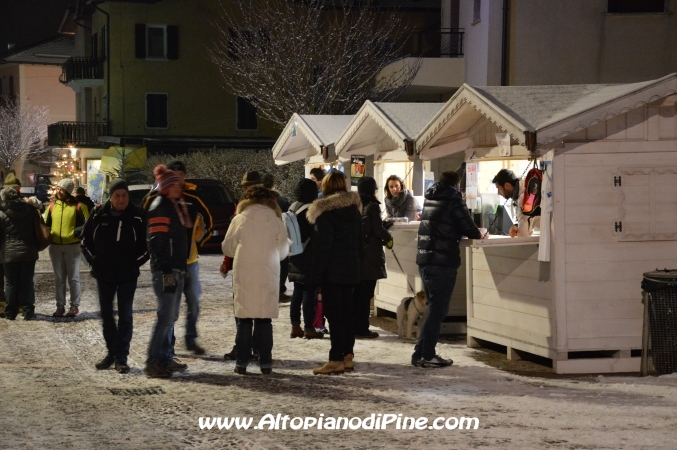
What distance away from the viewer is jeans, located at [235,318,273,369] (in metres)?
9.84

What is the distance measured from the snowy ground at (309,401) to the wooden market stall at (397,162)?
1.37m

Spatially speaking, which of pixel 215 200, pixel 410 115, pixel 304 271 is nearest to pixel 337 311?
pixel 304 271

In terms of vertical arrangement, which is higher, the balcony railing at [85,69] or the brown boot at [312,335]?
the balcony railing at [85,69]

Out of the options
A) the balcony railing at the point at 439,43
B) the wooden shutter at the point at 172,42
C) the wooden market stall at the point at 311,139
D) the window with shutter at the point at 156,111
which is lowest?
the wooden market stall at the point at 311,139

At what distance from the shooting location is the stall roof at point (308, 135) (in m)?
17.3

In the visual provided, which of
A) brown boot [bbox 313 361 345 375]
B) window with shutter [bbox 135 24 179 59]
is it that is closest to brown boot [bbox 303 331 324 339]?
brown boot [bbox 313 361 345 375]

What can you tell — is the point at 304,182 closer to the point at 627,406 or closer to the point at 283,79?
the point at 627,406

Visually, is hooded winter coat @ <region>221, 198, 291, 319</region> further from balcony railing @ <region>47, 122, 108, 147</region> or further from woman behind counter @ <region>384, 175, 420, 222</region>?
balcony railing @ <region>47, 122, 108, 147</region>

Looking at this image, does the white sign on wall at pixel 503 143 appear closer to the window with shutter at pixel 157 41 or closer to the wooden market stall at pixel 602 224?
the wooden market stall at pixel 602 224

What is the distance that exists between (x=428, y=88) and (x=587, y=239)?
1986cm

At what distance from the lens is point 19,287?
1391 cm

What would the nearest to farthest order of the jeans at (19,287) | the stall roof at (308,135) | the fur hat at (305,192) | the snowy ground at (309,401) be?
the snowy ground at (309,401)
the fur hat at (305,192)
the jeans at (19,287)
the stall roof at (308,135)

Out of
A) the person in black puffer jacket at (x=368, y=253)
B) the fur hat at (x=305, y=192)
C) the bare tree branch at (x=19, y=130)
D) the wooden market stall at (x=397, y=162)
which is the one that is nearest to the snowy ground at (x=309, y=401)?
the person in black puffer jacket at (x=368, y=253)

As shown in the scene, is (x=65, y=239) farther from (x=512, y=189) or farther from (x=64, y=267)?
(x=512, y=189)
